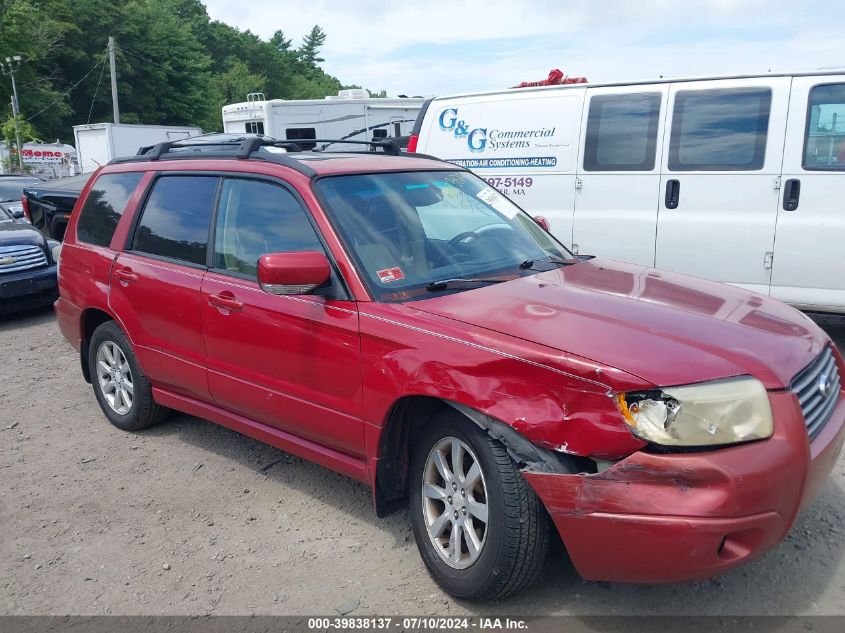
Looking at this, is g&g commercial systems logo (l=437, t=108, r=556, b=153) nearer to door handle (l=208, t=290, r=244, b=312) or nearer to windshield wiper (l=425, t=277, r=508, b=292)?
windshield wiper (l=425, t=277, r=508, b=292)

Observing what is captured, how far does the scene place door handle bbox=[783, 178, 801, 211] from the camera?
5875mm

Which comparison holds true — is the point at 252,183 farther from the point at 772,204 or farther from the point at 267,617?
the point at 772,204

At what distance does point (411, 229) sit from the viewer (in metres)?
3.69

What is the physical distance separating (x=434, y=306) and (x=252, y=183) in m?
1.39

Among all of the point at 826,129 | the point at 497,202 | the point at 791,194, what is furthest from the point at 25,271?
the point at 826,129

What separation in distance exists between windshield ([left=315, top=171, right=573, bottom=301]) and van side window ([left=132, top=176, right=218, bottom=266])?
0.90 metres

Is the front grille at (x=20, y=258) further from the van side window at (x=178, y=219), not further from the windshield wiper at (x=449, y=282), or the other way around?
the windshield wiper at (x=449, y=282)

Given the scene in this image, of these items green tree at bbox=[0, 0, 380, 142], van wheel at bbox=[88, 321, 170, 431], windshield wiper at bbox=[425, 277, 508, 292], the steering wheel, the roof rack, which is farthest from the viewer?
green tree at bbox=[0, 0, 380, 142]

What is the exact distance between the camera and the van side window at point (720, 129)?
19.7 feet

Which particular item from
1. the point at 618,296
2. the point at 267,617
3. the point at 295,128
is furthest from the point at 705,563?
the point at 295,128

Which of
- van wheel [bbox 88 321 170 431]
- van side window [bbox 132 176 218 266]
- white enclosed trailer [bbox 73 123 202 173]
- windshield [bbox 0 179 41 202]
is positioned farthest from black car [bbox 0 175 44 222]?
white enclosed trailer [bbox 73 123 202 173]

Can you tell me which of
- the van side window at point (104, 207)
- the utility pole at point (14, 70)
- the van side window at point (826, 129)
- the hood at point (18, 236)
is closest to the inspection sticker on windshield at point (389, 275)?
the van side window at point (104, 207)

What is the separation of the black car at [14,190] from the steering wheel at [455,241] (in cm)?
1103

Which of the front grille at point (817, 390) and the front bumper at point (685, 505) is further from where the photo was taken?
the front grille at point (817, 390)
